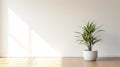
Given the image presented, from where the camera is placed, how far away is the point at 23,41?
6184 mm

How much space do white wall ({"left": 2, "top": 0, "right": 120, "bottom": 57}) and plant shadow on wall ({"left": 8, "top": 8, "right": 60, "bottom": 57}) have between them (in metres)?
0.03

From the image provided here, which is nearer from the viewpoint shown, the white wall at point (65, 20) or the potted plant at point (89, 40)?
the potted plant at point (89, 40)

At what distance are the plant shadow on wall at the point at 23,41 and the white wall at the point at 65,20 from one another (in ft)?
0.08

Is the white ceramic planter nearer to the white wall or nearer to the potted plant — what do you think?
the potted plant

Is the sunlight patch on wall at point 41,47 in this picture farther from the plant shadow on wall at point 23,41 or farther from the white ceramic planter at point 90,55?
the white ceramic planter at point 90,55

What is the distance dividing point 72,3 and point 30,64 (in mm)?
1934

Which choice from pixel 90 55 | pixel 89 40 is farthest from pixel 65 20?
pixel 90 55

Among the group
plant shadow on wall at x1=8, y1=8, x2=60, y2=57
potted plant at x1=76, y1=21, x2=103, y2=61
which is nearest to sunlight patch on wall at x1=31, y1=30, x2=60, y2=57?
plant shadow on wall at x1=8, y1=8, x2=60, y2=57

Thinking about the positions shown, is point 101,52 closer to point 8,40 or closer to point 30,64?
point 30,64

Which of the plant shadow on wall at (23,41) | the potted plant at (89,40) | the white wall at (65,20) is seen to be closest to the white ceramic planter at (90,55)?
the potted plant at (89,40)

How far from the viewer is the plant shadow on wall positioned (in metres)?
6.15

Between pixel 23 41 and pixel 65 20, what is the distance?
3.90ft

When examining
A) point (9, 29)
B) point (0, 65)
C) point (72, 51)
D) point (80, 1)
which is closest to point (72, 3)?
point (80, 1)

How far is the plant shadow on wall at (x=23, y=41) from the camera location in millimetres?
6152
